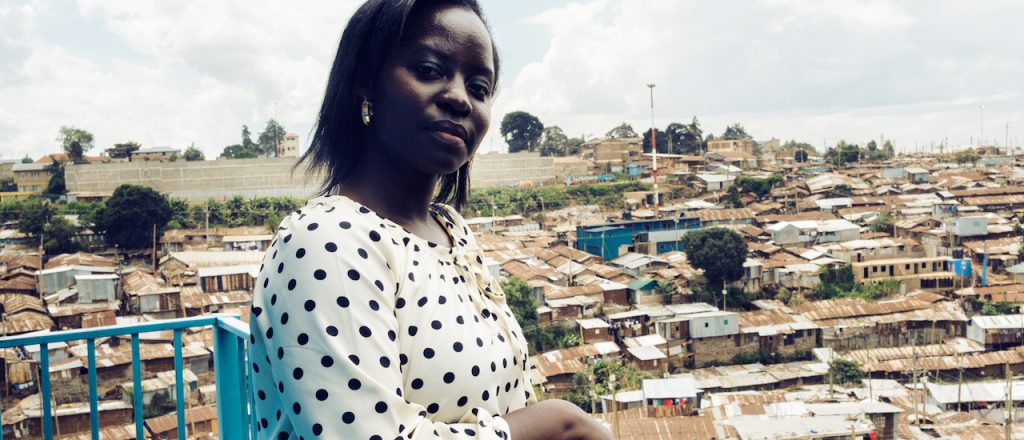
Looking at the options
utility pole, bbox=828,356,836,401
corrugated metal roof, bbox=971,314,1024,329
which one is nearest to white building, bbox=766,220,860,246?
corrugated metal roof, bbox=971,314,1024,329

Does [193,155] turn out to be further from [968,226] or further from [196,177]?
[968,226]

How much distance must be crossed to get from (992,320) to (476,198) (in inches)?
391

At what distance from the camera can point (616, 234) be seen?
14.1 meters

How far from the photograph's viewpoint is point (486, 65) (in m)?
0.53

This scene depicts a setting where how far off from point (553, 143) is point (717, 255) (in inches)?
612

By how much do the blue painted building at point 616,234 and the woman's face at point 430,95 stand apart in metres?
13.3

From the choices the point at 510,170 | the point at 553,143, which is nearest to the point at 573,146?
the point at 553,143

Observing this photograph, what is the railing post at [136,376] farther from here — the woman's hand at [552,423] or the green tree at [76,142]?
the green tree at [76,142]

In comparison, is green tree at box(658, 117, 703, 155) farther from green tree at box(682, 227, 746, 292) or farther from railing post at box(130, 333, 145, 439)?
railing post at box(130, 333, 145, 439)

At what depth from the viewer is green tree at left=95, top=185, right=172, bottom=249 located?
500 inches

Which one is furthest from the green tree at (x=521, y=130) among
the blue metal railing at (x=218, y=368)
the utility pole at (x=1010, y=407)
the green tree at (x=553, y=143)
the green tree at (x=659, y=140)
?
the blue metal railing at (x=218, y=368)

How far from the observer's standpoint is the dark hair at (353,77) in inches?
19.7

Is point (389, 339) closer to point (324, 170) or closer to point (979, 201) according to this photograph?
point (324, 170)

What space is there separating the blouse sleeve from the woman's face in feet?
0.26
